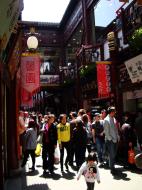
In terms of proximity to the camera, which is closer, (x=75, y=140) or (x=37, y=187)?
(x=37, y=187)

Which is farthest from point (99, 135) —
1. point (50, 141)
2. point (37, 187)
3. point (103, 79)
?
point (103, 79)

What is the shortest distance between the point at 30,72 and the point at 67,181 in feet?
15.4

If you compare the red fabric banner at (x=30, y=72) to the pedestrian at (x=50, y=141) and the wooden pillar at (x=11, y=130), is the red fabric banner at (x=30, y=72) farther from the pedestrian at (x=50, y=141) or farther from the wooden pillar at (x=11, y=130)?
the pedestrian at (x=50, y=141)

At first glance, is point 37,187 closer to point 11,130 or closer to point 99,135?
point 11,130

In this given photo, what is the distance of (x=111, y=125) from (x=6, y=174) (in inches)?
135

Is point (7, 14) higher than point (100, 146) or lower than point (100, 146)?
higher

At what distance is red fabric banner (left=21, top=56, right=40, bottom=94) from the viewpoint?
39.7 ft

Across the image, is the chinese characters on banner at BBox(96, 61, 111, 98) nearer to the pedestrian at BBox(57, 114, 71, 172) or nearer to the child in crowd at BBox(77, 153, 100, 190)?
the pedestrian at BBox(57, 114, 71, 172)

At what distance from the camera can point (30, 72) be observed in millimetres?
12234

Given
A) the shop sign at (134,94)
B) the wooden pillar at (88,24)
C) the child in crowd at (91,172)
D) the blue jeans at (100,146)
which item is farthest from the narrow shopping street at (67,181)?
the wooden pillar at (88,24)

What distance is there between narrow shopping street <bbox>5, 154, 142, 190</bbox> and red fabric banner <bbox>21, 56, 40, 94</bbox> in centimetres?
338

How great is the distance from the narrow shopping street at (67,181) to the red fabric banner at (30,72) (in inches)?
133

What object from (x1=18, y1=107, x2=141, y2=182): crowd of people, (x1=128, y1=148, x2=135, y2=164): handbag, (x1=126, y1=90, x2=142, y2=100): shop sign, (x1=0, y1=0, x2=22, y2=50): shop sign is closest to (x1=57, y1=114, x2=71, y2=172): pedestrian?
(x1=18, y1=107, x2=141, y2=182): crowd of people

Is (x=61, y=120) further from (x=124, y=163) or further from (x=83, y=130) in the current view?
(x=124, y=163)
